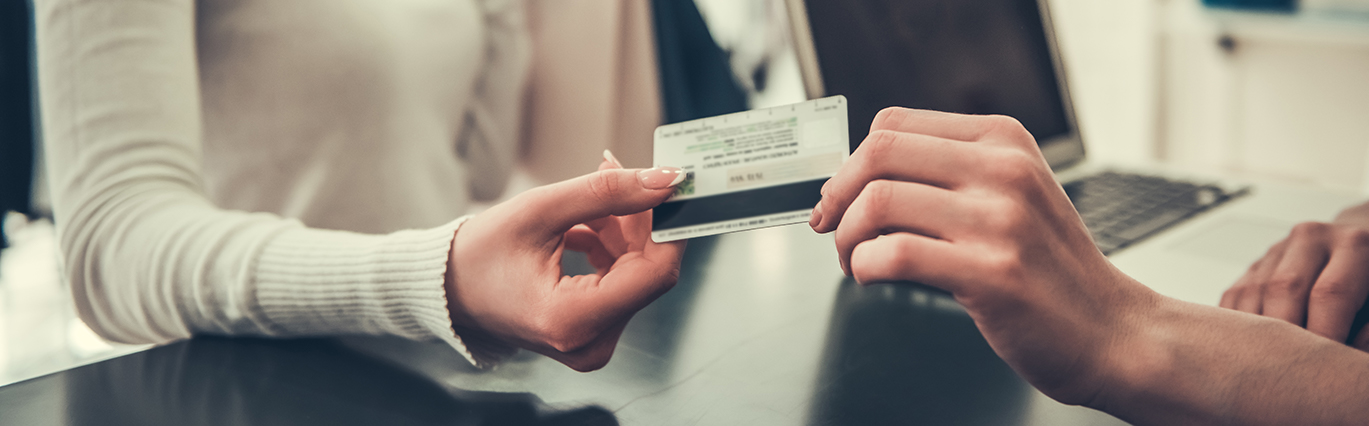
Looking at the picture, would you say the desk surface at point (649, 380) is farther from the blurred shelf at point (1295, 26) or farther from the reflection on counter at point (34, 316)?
the blurred shelf at point (1295, 26)

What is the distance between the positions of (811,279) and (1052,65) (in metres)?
0.51

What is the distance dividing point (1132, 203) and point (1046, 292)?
59 centimetres

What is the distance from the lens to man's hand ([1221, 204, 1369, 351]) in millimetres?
432

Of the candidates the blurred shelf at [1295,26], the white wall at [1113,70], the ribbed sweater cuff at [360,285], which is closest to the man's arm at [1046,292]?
Answer: the ribbed sweater cuff at [360,285]

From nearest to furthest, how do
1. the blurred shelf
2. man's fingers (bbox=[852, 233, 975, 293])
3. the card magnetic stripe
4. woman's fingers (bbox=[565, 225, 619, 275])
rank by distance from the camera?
man's fingers (bbox=[852, 233, 975, 293]), the card magnetic stripe, woman's fingers (bbox=[565, 225, 619, 275]), the blurred shelf

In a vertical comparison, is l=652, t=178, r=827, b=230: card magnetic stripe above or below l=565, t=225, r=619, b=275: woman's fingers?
above

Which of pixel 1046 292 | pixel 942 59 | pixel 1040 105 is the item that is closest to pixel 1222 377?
pixel 1046 292

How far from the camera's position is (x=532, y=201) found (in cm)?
40

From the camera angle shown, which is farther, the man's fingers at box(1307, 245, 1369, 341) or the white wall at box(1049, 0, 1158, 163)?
the white wall at box(1049, 0, 1158, 163)

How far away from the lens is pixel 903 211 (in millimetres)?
308

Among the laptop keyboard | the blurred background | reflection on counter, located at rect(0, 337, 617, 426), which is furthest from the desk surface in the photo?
the blurred background

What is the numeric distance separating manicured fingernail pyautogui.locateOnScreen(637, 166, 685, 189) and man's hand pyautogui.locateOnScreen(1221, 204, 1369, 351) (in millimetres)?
402

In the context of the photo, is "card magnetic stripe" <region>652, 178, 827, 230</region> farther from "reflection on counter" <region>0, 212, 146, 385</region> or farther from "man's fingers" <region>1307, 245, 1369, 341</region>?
"reflection on counter" <region>0, 212, 146, 385</region>

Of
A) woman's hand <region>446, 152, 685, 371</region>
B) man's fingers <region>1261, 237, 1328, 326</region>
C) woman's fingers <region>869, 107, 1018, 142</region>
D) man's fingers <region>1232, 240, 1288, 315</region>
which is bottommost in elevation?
man's fingers <region>1232, 240, 1288, 315</region>
